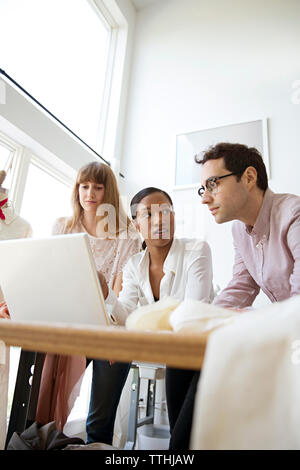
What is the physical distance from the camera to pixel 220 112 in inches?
125

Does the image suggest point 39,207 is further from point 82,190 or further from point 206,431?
point 206,431

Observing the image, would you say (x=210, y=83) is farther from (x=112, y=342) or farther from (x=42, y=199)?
(x=112, y=342)

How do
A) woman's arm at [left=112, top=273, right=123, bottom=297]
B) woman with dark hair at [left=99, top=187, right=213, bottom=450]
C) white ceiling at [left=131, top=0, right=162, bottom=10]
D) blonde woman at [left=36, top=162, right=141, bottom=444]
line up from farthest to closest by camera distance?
white ceiling at [left=131, top=0, right=162, bottom=10] < woman's arm at [left=112, top=273, right=123, bottom=297] < woman with dark hair at [left=99, top=187, right=213, bottom=450] < blonde woman at [left=36, top=162, right=141, bottom=444]

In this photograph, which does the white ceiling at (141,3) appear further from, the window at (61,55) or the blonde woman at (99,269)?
the blonde woman at (99,269)

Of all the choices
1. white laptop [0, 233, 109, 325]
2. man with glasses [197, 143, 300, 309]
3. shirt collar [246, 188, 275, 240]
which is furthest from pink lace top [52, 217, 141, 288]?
white laptop [0, 233, 109, 325]

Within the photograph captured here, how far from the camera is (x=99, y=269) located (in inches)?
57.3

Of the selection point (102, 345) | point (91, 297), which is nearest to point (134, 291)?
point (91, 297)

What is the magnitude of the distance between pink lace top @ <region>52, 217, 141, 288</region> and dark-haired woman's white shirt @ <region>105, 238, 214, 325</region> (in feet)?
0.30

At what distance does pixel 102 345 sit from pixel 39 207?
223 centimetres

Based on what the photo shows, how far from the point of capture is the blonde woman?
44.6 inches

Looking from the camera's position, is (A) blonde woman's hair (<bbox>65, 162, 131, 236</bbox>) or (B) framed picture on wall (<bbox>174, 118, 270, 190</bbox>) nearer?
(A) blonde woman's hair (<bbox>65, 162, 131, 236</bbox>)

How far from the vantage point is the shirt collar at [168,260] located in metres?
1.29

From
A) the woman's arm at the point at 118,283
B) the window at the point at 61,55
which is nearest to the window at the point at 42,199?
the window at the point at 61,55

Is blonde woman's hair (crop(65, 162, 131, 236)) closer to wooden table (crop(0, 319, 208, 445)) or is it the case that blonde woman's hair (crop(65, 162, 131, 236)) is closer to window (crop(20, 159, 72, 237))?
window (crop(20, 159, 72, 237))
